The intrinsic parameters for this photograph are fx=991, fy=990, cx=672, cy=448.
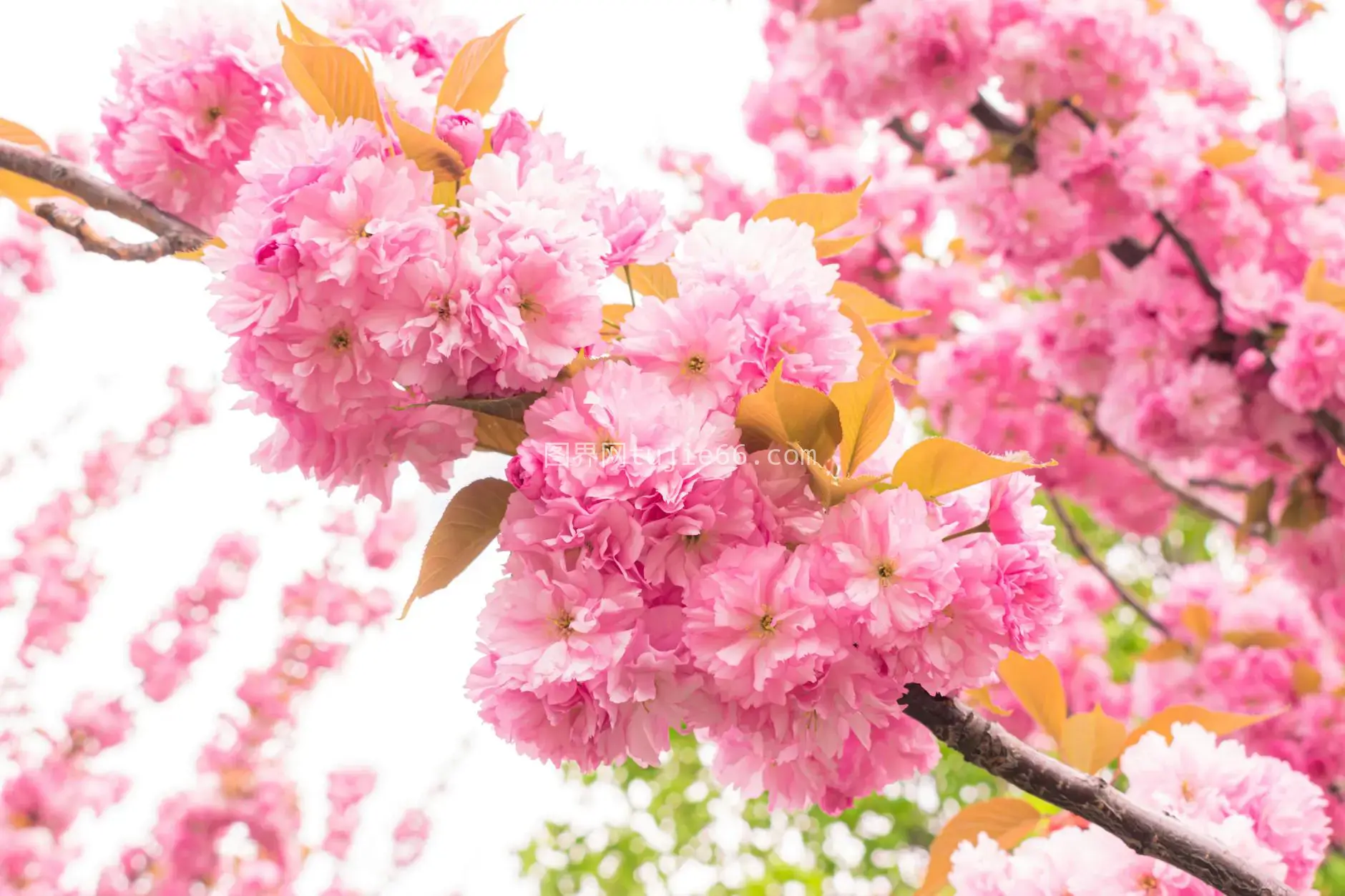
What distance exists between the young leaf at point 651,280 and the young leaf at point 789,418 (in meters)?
0.17

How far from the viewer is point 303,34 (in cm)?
76

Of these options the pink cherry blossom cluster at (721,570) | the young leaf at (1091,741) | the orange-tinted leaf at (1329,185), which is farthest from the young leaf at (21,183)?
the orange-tinted leaf at (1329,185)

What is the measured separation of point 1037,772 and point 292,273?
67cm

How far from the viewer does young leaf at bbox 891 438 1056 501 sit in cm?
69

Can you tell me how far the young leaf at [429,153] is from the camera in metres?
0.72

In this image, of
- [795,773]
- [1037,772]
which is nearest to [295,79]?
[795,773]

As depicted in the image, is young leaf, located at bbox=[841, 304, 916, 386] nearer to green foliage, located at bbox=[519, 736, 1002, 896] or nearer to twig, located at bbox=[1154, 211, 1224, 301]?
twig, located at bbox=[1154, 211, 1224, 301]

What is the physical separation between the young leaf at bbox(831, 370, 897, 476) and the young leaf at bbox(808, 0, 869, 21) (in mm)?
1596

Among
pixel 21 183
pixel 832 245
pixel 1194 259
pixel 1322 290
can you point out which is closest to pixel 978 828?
Result: pixel 832 245

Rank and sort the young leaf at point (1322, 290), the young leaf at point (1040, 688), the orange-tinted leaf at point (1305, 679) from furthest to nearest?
the orange-tinted leaf at point (1305, 679)
the young leaf at point (1322, 290)
the young leaf at point (1040, 688)

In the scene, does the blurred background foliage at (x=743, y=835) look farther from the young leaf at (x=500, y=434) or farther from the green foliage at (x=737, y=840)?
the young leaf at (x=500, y=434)

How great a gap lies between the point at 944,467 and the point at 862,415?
0.07 m

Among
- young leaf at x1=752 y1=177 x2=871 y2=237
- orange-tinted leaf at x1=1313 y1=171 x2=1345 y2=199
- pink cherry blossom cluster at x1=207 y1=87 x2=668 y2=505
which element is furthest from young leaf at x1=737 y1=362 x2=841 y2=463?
orange-tinted leaf at x1=1313 y1=171 x2=1345 y2=199

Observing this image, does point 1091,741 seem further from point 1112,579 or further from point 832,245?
point 1112,579
